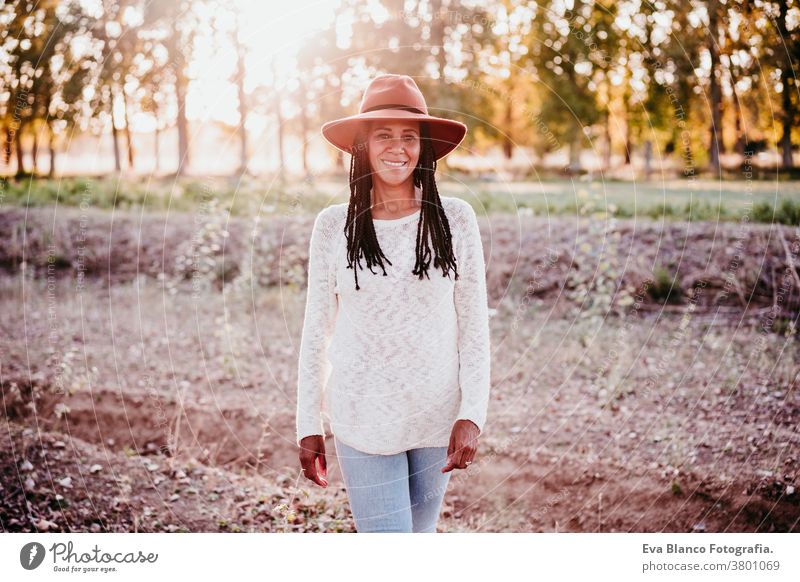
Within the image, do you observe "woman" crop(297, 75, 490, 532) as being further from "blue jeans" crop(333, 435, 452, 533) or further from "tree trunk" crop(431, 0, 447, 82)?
"tree trunk" crop(431, 0, 447, 82)

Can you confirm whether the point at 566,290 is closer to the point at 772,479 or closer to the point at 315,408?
the point at 772,479

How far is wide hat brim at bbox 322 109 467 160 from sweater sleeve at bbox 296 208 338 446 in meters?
0.35

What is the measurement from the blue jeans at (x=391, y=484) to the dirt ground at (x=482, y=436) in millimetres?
1144

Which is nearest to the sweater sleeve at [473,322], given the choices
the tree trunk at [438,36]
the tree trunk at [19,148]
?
the tree trunk at [438,36]

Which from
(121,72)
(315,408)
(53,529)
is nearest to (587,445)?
(315,408)

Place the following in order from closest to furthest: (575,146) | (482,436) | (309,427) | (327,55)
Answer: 1. (309,427)
2. (482,436)
3. (327,55)
4. (575,146)

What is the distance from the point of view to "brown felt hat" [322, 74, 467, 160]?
89.7 inches

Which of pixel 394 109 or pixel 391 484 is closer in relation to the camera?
pixel 391 484

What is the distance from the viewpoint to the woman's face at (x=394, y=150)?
2.25m

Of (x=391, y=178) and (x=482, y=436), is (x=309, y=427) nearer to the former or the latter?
(x=391, y=178)

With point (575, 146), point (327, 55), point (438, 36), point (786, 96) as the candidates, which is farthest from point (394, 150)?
point (575, 146)

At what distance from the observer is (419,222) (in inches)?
87.5

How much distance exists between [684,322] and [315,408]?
445cm

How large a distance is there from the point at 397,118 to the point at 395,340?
0.73 metres
